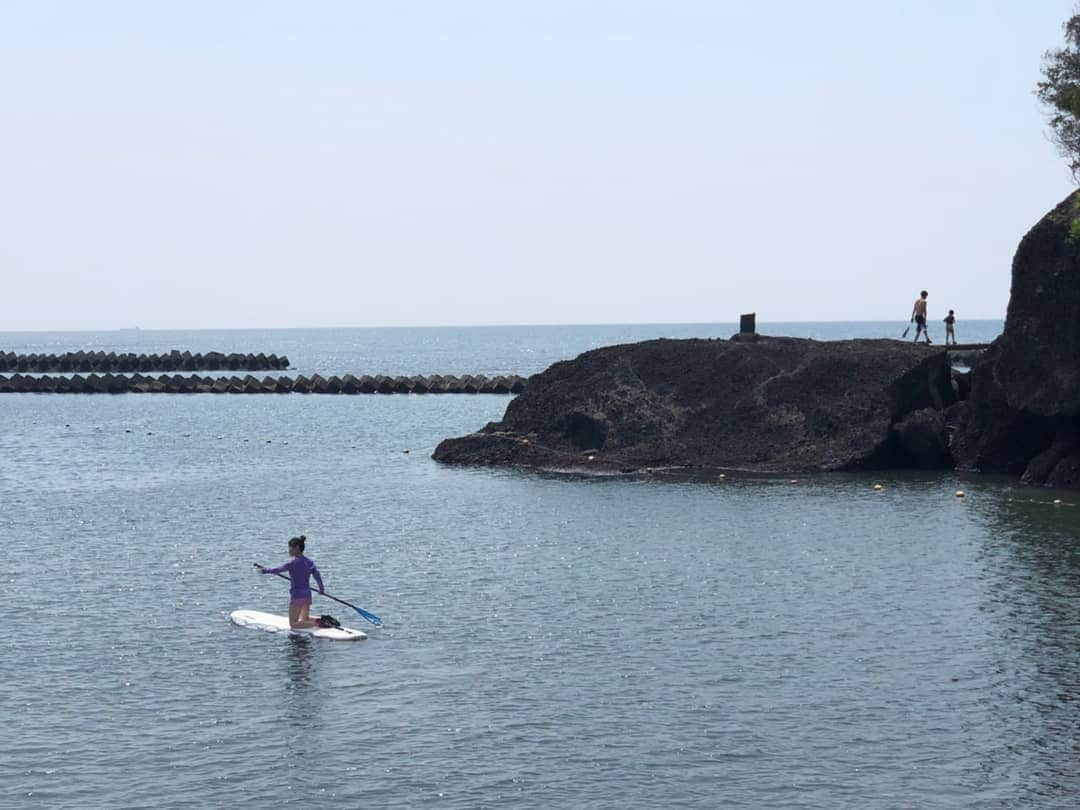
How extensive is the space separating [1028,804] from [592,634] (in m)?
12.0

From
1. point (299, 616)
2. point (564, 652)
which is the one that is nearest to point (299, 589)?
point (299, 616)

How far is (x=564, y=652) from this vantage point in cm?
2880

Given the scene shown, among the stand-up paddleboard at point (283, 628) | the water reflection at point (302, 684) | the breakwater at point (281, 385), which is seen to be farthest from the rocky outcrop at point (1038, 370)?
the breakwater at point (281, 385)

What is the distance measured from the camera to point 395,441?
83.7 m

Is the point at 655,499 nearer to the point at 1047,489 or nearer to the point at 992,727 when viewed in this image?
the point at 1047,489

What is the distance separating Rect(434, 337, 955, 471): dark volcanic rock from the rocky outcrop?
2.85 m

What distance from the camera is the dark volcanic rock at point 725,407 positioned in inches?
2406

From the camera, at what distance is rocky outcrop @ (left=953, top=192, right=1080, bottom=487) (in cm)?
5400

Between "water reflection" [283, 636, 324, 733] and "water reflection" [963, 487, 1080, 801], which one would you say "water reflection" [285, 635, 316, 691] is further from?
"water reflection" [963, 487, 1080, 801]

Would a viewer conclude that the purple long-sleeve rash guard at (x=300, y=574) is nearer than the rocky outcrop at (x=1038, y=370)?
Yes

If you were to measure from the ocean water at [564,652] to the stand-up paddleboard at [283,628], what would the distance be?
1.23 feet

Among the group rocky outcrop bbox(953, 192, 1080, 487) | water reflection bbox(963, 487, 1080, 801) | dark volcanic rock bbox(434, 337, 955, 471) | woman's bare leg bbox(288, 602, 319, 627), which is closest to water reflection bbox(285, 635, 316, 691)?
woman's bare leg bbox(288, 602, 319, 627)

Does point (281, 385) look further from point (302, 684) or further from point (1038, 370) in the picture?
point (302, 684)

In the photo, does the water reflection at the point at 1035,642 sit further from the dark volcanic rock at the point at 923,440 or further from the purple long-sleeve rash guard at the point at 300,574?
the purple long-sleeve rash guard at the point at 300,574
